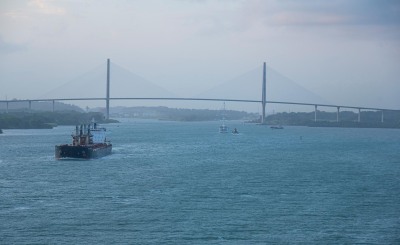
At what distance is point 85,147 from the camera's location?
24672 mm

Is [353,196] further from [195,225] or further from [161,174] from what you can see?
[161,174]

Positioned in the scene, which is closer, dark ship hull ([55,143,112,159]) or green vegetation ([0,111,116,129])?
dark ship hull ([55,143,112,159])

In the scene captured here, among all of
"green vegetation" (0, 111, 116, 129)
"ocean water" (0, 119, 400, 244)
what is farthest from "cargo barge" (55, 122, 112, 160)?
"green vegetation" (0, 111, 116, 129)

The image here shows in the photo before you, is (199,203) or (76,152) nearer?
(199,203)

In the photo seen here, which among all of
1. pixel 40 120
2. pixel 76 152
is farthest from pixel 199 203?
pixel 40 120

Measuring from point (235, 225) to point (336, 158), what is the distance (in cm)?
1487

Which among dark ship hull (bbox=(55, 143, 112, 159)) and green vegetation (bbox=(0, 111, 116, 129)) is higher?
green vegetation (bbox=(0, 111, 116, 129))

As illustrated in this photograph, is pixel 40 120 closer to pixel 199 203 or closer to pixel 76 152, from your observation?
pixel 76 152

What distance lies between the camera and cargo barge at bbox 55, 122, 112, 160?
79.6 ft

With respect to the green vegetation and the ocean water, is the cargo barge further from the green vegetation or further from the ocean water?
the green vegetation

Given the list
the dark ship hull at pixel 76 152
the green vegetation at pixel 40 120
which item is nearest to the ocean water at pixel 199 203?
the dark ship hull at pixel 76 152

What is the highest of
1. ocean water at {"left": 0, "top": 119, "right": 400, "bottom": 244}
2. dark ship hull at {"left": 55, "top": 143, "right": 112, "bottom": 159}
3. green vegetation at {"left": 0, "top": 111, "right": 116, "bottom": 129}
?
green vegetation at {"left": 0, "top": 111, "right": 116, "bottom": 129}

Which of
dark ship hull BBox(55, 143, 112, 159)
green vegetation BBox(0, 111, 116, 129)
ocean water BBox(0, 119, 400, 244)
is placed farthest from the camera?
green vegetation BBox(0, 111, 116, 129)

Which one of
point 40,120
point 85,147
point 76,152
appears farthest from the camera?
point 40,120
